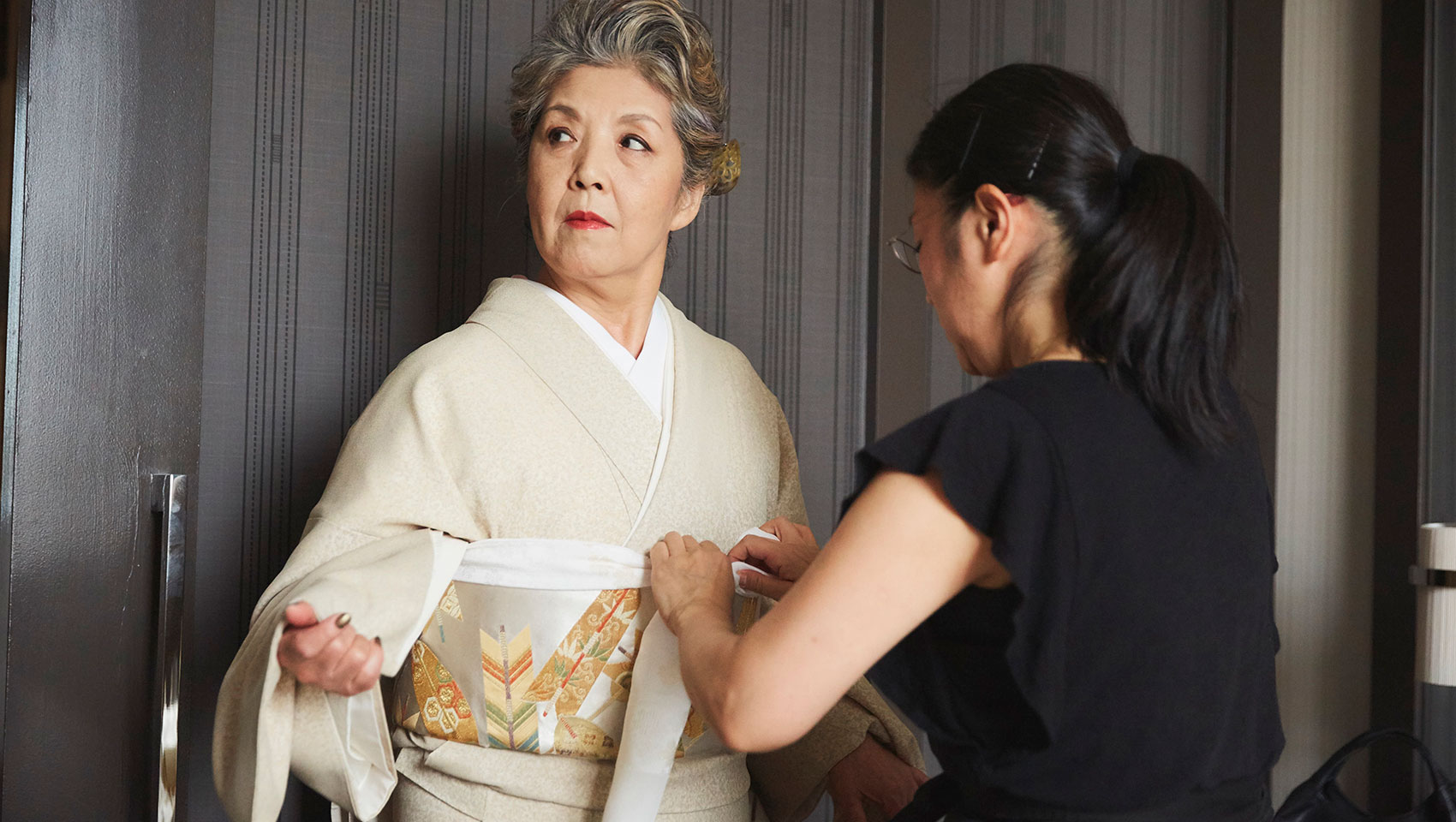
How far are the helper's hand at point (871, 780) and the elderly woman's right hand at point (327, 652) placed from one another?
2.10 feet

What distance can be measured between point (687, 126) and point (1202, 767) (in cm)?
93

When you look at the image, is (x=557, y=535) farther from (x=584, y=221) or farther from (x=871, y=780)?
(x=871, y=780)

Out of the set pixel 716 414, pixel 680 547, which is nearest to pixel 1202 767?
pixel 680 547

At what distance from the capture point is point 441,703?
1.22 metres

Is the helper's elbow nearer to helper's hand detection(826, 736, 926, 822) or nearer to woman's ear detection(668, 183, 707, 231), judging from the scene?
helper's hand detection(826, 736, 926, 822)

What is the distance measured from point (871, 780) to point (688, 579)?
16.8 inches

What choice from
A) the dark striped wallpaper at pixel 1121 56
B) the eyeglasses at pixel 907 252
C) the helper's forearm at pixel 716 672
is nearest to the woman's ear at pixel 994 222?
the eyeglasses at pixel 907 252

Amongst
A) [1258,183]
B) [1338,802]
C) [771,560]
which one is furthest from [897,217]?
[1338,802]

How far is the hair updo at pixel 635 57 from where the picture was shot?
4.41 ft

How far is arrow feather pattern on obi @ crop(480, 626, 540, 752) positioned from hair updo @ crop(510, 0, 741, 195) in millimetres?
621

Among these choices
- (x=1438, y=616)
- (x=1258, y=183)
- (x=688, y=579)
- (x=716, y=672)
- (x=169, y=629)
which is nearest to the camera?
(x=716, y=672)

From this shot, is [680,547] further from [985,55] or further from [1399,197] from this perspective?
[1399,197]

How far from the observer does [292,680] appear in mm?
1068

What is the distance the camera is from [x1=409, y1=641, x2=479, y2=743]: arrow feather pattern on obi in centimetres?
121
